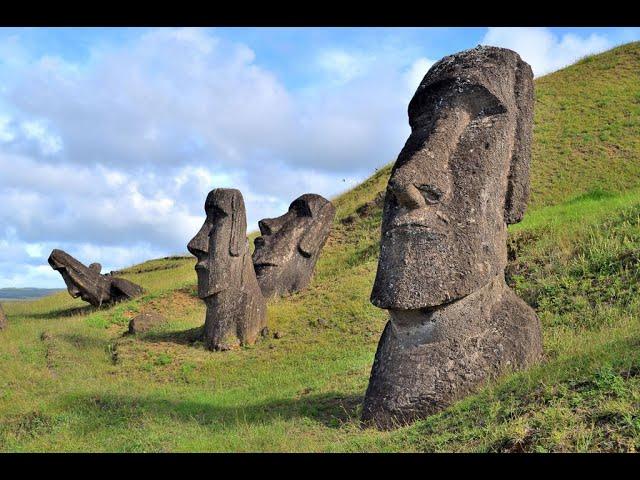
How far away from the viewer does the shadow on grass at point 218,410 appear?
9.05 metres

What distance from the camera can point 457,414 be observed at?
275 inches

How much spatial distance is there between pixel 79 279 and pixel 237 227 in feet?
26.5

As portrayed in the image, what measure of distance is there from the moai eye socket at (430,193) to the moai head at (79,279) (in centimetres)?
1594

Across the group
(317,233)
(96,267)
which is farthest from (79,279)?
(317,233)

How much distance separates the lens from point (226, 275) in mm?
15812

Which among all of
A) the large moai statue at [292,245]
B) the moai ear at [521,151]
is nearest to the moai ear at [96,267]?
the large moai statue at [292,245]

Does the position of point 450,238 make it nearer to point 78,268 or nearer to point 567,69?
point 78,268

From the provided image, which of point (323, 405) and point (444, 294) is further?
point (323, 405)

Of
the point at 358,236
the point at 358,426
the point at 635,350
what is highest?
the point at 358,236

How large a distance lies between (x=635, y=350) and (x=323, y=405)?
4.10m

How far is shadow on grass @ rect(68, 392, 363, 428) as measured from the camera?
9.05m

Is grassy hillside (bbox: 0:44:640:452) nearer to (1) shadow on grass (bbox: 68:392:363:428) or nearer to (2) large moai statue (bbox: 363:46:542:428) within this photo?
(1) shadow on grass (bbox: 68:392:363:428)

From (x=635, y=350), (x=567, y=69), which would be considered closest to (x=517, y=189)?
(x=635, y=350)

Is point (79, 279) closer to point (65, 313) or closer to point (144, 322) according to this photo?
point (65, 313)
